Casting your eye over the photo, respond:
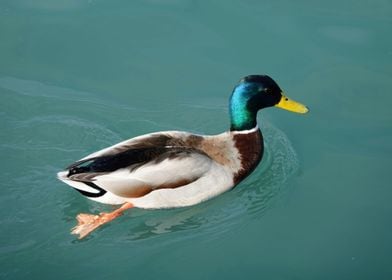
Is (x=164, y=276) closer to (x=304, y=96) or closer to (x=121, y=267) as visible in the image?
(x=121, y=267)

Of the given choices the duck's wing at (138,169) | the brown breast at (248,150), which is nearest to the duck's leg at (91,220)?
the duck's wing at (138,169)

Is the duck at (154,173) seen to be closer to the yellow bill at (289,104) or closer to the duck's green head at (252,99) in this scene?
the duck's green head at (252,99)

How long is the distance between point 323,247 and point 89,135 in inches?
99.9

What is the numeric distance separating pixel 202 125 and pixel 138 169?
1537mm

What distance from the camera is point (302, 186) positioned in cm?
620

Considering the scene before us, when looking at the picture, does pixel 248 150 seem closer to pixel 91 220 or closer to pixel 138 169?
pixel 138 169

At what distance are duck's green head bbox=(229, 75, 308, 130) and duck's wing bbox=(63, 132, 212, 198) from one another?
2.54ft

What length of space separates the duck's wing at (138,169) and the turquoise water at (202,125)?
32 centimetres

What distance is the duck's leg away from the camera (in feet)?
18.0

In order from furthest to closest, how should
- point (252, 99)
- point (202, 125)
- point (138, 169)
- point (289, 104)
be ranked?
point (202, 125), point (289, 104), point (252, 99), point (138, 169)

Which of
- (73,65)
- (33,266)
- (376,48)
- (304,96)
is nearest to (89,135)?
(73,65)

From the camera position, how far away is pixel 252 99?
6.24 meters

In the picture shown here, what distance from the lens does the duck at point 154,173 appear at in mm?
5574

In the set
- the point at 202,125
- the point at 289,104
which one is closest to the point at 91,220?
the point at 202,125
